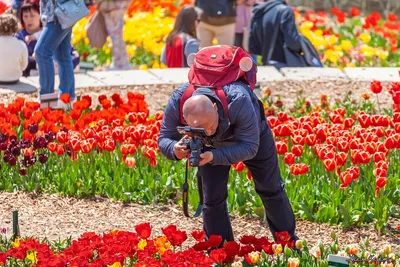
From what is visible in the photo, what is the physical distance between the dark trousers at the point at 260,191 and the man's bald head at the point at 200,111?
0.45 meters

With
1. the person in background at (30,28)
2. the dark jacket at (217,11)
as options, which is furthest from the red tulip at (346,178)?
the dark jacket at (217,11)

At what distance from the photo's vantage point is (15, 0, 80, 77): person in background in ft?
33.7

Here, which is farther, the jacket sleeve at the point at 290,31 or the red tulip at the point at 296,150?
the jacket sleeve at the point at 290,31

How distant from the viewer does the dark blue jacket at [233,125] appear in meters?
4.77

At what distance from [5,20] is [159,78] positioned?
1.51 meters

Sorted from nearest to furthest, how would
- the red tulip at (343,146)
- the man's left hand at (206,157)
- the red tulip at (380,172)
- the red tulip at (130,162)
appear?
1. the man's left hand at (206,157)
2. the red tulip at (380,172)
3. the red tulip at (343,146)
4. the red tulip at (130,162)

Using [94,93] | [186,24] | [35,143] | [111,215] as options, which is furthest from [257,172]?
[186,24]

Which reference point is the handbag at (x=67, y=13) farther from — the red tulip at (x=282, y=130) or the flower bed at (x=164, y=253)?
the flower bed at (x=164, y=253)

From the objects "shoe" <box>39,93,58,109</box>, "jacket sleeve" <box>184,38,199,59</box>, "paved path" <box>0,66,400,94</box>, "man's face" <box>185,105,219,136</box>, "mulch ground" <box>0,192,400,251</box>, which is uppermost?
"man's face" <box>185,105,219,136</box>

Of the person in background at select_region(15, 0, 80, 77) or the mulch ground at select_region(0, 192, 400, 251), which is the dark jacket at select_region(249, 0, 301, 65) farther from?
the mulch ground at select_region(0, 192, 400, 251)

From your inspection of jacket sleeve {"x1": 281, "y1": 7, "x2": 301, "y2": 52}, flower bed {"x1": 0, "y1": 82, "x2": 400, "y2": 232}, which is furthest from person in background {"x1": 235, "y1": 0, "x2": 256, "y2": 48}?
flower bed {"x1": 0, "y1": 82, "x2": 400, "y2": 232}

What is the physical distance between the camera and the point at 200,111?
4609mm

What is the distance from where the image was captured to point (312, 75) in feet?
33.3

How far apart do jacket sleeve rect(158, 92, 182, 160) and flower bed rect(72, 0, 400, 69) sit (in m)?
6.03
